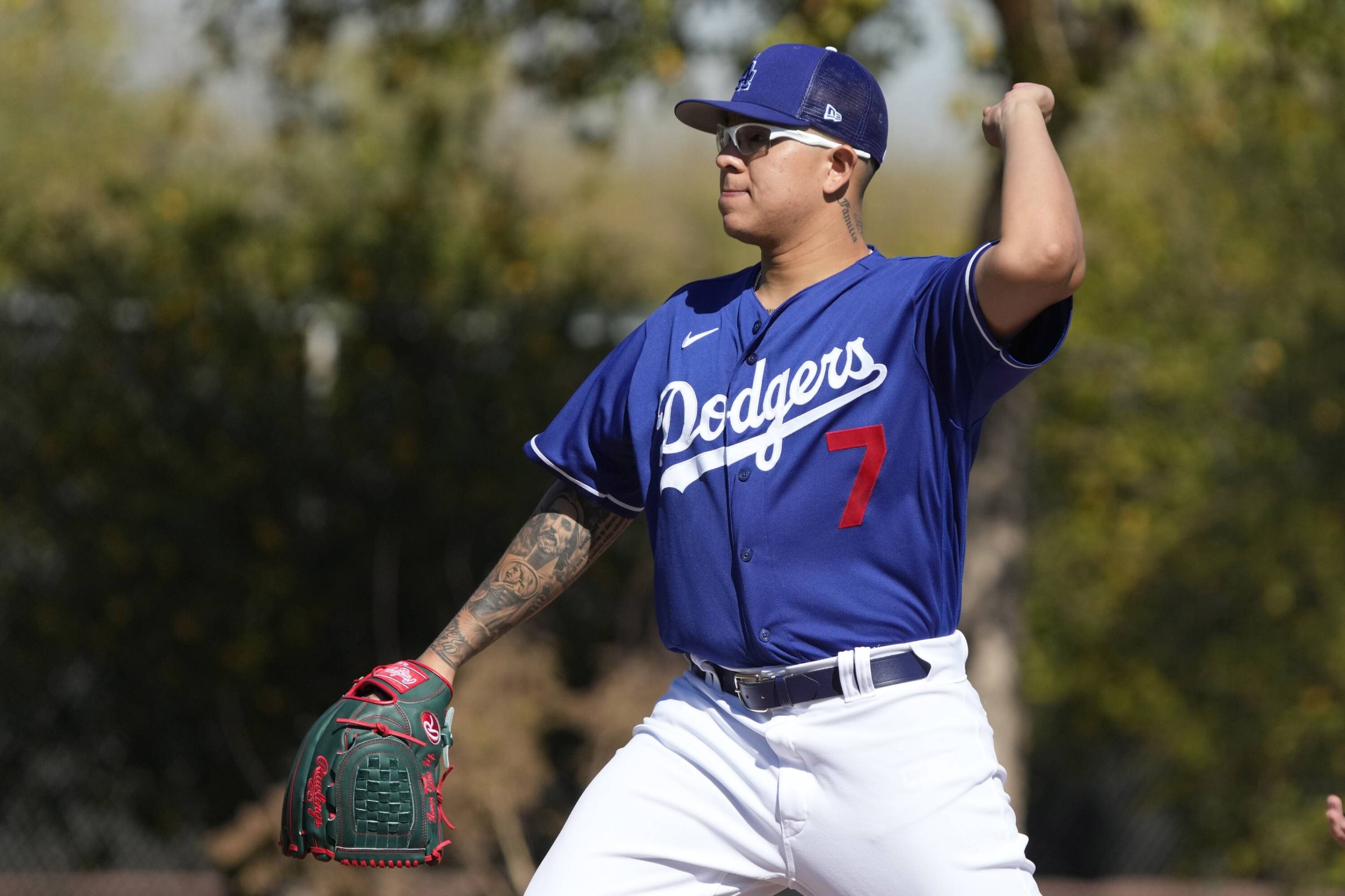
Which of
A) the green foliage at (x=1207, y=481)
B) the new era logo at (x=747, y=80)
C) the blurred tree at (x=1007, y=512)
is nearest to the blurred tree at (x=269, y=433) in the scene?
the blurred tree at (x=1007, y=512)

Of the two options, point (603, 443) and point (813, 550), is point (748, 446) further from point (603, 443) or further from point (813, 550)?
point (603, 443)

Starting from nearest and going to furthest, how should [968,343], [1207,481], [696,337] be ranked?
1. [968,343]
2. [696,337]
3. [1207,481]

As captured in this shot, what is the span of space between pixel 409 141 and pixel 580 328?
1526 mm

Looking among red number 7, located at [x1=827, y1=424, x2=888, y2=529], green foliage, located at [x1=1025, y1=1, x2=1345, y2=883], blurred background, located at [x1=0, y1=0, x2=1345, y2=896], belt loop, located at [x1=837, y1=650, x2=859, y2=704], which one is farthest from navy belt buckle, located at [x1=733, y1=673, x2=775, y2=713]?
green foliage, located at [x1=1025, y1=1, x2=1345, y2=883]

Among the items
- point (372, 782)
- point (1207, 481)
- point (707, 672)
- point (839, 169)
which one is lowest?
point (1207, 481)

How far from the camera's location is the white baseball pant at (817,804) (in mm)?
2559

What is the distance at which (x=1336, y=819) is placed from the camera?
319 cm

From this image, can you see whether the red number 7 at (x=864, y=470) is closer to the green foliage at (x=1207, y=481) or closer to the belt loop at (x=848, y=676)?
the belt loop at (x=848, y=676)

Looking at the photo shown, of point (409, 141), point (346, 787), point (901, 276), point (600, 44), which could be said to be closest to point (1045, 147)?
point (901, 276)

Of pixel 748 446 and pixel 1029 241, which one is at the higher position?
pixel 1029 241

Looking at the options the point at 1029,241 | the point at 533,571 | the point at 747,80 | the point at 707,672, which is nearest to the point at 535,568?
the point at 533,571

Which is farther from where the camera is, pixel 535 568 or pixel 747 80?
pixel 535 568

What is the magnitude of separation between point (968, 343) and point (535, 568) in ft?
3.35

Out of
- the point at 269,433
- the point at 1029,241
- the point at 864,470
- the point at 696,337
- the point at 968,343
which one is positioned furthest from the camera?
the point at 269,433
